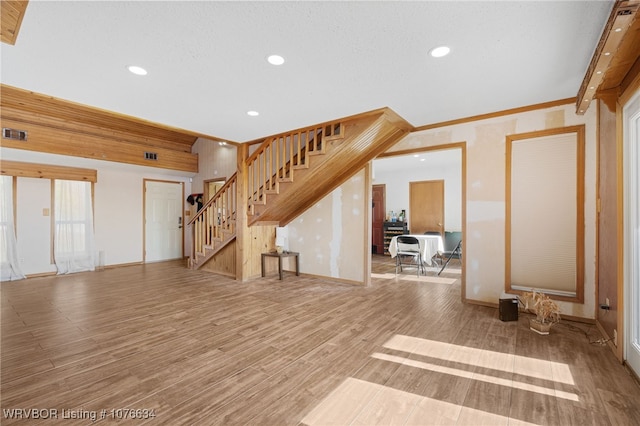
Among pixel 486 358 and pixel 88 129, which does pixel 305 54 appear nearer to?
pixel 486 358

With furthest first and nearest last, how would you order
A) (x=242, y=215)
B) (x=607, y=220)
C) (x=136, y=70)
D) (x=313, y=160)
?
(x=242, y=215), (x=313, y=160), (x=607, y=220), (x=136, y=70)

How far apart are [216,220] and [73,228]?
310 centimetres

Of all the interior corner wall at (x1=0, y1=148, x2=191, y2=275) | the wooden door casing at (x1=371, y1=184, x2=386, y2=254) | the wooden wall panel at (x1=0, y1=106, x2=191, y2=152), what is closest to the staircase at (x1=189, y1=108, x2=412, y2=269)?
the interior corner wall at (x1=0, y1=148, x2=191, y2=275)

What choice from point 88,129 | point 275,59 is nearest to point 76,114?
point 88,129

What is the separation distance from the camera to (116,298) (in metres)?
4.23

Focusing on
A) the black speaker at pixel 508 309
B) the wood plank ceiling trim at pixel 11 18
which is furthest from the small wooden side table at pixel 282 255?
the wood plank ceiling trim at pixel 11 18

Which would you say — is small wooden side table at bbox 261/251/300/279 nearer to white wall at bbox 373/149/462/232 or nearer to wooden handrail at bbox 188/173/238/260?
wooden handrail at bbox 188/173/238/260

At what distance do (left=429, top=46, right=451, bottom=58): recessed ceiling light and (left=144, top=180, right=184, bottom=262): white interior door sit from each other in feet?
24.4

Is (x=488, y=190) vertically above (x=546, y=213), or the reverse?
(x=488, y=190)

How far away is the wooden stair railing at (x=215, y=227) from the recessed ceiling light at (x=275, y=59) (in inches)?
134

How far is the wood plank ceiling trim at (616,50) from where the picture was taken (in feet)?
5.36

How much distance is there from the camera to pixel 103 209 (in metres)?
6.54

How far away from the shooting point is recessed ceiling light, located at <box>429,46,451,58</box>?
7.27ft

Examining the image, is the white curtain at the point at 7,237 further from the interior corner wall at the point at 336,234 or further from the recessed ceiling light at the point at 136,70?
the interior corner wall at the point at 336,234
